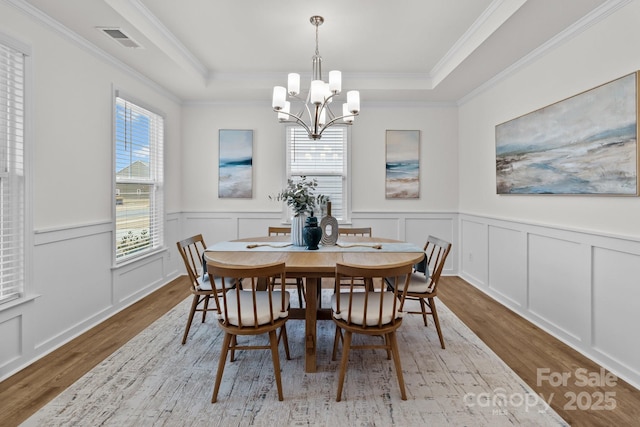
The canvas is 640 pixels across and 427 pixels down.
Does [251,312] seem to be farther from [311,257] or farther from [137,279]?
[137,279]

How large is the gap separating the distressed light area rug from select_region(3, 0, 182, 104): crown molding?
8.56 ft

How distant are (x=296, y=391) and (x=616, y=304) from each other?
2.32 meters

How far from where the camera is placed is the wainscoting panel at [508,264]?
3.50m

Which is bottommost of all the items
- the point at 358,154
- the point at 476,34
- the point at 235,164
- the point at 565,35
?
the point at 235,164

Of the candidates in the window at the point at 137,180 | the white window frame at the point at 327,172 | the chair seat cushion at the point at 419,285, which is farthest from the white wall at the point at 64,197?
the chair seat cushion at the point at 419,285

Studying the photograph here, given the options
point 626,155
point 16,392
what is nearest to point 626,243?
point 626,155

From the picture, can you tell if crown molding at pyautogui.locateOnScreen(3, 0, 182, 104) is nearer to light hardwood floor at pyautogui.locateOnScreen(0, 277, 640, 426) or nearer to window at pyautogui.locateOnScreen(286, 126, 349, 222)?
window at pyautogui.locateOnScreen(286, 126, 349, 222)

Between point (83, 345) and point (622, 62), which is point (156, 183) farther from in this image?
point (622, 62)

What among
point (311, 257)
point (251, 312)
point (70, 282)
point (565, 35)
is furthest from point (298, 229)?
point (565, 35)

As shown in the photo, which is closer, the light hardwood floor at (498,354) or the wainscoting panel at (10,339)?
the light hardwood floor at (498,354)

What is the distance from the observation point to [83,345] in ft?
9.20

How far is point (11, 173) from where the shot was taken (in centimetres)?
240

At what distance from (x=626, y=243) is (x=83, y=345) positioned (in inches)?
164

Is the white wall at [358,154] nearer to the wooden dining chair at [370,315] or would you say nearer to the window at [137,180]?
the window at [137,180]
